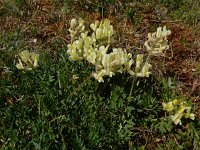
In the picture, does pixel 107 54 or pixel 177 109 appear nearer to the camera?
pixel 107 54

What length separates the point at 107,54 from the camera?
114 inches

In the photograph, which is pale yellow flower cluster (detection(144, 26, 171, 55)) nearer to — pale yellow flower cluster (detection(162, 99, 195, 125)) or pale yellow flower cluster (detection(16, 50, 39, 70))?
pale yellow flower cluster (detection(162, 99, 195, 125))

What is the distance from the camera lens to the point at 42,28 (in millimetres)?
Result: 4094

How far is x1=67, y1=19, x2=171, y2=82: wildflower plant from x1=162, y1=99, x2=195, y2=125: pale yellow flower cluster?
24 cm

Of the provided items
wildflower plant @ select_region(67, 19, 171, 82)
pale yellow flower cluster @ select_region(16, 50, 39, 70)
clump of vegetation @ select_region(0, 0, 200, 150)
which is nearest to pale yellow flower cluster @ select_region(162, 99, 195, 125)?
clump of vegetation @ select_region(0, 0, 200, 150)

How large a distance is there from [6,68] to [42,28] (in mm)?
818

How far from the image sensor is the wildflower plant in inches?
114

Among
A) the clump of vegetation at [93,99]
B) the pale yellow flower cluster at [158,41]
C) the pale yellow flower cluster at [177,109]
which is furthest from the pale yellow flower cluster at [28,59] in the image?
the pale yellow flower cluster at [177,109]

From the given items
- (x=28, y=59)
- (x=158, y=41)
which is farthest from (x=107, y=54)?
(x=28, y=59)

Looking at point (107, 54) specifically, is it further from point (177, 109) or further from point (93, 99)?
point (177, 109)

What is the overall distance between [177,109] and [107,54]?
58 cm

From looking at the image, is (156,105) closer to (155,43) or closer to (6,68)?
(155,43)

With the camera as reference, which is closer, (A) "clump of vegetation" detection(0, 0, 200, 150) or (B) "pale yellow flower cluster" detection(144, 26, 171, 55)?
(A) "clump of vegetation" detection(0, 0, 200, 150)

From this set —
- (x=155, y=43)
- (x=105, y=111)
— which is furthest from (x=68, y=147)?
(x=155, y=43)
